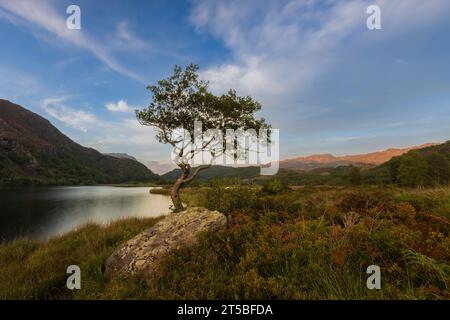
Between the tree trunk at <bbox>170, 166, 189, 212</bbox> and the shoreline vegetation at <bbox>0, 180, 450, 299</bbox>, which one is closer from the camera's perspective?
the shoreline vegetation at <bbox>0, 180, 450, 299</bbox>

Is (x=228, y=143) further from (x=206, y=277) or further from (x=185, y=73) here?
(x=206, y=277)

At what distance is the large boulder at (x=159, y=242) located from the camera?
4930 mm

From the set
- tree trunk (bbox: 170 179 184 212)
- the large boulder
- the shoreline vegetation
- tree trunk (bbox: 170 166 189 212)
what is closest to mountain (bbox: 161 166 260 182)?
tree trunk (bbox: 170 166 189 212)

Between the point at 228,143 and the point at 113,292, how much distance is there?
35.3ft

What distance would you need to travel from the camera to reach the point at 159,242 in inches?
219

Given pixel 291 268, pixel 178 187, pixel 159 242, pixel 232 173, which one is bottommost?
pixel 232 173

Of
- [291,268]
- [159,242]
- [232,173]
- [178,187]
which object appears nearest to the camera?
[291,268]

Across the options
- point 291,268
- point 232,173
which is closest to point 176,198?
point 291,268

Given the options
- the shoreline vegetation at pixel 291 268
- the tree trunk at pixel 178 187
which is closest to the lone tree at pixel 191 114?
the tree trunk at pixel 178 187

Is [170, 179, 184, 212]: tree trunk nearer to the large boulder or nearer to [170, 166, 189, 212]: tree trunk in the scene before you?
[170, 166, 189, 212]: tree trunk

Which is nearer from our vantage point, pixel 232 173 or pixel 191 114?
pixel 191 114

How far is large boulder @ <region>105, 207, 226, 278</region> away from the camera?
4.93 metres

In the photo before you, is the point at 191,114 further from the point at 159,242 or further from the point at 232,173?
the point at 232,173

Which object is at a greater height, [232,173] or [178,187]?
[178,187]
